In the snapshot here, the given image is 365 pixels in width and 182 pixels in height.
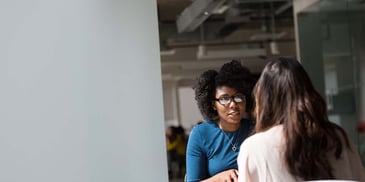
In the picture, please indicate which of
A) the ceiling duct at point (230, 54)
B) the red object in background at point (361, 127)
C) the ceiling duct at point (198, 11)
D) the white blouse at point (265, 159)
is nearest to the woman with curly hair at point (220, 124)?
the white blouse at point (265, 159)

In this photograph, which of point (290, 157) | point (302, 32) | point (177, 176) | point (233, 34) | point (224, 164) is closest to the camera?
point (290, 157)

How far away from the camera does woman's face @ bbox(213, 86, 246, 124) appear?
259 cm

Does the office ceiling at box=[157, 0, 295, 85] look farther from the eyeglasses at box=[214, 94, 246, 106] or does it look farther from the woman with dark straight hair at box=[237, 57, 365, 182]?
the woman with dark straight hair at box=[237, 57, 365, 182]

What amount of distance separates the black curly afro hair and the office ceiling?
394 cm

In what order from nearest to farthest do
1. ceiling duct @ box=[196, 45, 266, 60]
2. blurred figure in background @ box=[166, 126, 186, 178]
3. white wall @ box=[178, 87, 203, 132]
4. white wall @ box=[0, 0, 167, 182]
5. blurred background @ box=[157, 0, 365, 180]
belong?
white wall @ box=[0, 0, 167, 182] < blurred background @ box=[157, 0, 365, 180] < ceiling duct @ box=[196, 45, 266, 60] < blurred figure in background @ box=[166, 126, 186, 178] < white wall @ box=[178, 87, 203, 132]

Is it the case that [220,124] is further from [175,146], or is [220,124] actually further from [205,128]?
[175,146]

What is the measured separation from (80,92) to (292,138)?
3.66ft

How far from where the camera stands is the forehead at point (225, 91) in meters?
2.62

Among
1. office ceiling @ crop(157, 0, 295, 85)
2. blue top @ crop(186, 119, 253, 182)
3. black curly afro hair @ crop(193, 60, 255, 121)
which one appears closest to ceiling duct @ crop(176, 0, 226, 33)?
office ceiling @ crop(157, 0, 295, 85)

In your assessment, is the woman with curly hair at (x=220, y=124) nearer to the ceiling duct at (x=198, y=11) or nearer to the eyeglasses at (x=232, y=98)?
the eyeglasses at (x=232, y=98)

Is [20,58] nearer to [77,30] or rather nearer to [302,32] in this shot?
[77,30]

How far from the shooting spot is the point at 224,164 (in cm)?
255

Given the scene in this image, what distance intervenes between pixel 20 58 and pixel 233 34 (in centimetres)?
862

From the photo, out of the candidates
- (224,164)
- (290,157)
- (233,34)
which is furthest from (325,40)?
(290,157)
